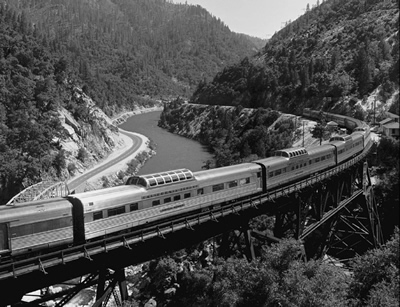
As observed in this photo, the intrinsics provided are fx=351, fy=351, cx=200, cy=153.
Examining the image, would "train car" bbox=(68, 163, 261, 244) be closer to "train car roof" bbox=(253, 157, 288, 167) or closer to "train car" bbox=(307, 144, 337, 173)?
"train car roof" bbox=(253, 157, 288, 167)

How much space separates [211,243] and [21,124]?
3479 cm

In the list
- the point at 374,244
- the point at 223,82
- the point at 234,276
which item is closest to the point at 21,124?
the point at 234,276

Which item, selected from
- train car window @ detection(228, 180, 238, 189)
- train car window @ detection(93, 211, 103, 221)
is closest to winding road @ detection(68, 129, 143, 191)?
train car window @ detection(228, 180, 238, 189)

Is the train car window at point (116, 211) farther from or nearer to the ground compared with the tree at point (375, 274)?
farther from the ground

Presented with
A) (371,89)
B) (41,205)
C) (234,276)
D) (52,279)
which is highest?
(371,89)

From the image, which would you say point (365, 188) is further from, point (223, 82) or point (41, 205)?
point (223, 82)

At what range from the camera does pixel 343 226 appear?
1641 inches

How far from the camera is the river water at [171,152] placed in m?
78.2

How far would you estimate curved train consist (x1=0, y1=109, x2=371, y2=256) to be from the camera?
16.0 m

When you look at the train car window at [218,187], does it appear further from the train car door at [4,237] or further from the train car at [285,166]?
the train car door at [4,237]

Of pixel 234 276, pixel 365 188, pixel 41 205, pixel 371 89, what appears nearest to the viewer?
pixel 41 205

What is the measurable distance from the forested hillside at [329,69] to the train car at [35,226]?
210 ft

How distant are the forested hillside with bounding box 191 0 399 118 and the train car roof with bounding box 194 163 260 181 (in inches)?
1993

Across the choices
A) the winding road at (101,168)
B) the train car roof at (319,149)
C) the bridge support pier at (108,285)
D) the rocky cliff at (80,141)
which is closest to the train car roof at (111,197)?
the bridge support pier at (108,285)
